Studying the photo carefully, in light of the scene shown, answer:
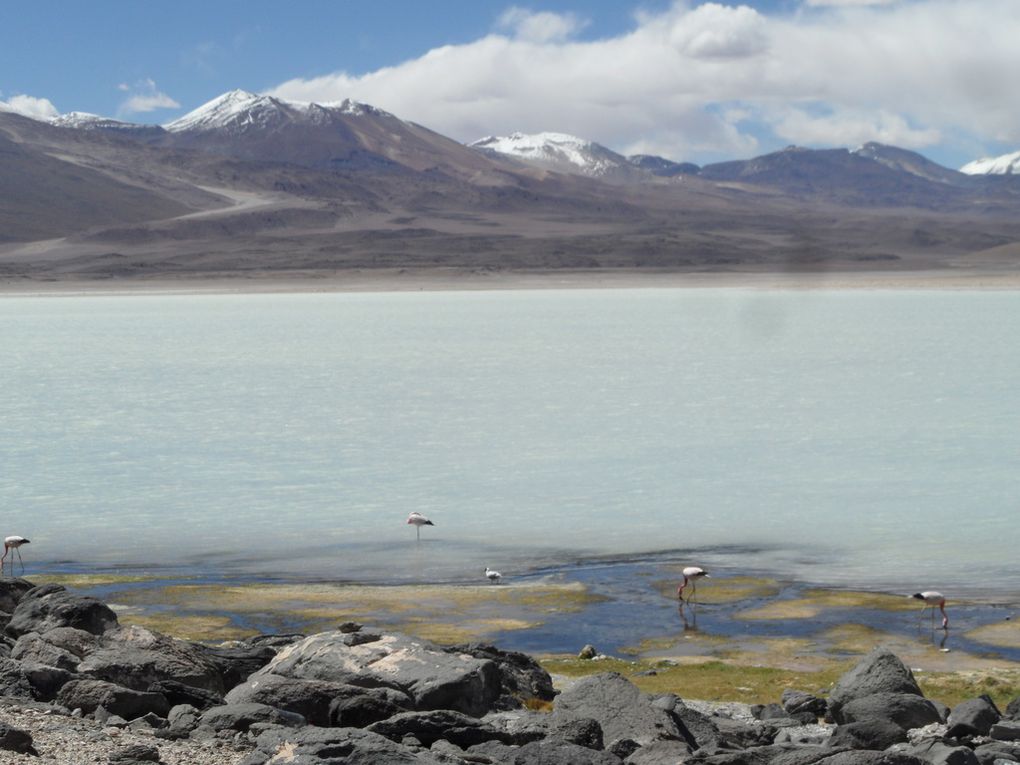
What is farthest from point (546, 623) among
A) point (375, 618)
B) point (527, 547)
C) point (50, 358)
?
point (50, 358)

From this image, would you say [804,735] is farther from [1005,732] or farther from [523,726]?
[523,726]

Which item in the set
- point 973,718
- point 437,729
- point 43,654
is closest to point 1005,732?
point 973,718

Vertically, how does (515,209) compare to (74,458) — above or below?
above

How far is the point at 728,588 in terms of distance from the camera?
1258 cm

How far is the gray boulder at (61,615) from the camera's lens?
9.38m

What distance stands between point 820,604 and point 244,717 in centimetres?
612

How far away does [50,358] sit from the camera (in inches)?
1419

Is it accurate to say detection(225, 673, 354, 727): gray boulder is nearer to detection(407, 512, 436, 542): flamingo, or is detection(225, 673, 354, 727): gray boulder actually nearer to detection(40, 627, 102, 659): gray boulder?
detection(40, 627, 102, 659): gray boulder

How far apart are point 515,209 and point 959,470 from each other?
504ft

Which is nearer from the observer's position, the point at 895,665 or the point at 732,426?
the point at 895,665

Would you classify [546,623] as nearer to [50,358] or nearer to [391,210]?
[50,358]

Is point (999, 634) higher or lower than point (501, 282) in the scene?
lower

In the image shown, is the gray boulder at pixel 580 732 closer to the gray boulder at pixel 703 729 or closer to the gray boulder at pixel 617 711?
the gray boulder at pixel 617 711

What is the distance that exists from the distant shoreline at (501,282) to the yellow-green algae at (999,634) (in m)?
62.4
